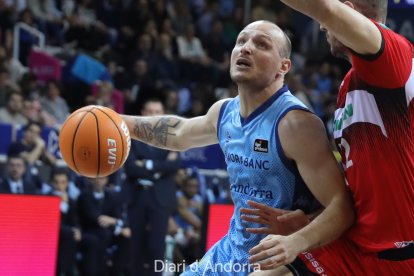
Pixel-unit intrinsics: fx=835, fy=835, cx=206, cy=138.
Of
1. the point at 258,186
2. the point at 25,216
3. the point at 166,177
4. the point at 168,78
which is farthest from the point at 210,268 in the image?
the point at 168,78

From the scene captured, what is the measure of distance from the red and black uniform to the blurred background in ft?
13.1

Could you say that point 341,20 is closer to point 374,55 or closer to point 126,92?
point 374,55

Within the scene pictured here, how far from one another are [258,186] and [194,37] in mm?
11658

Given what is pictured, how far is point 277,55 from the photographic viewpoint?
4.56 meters

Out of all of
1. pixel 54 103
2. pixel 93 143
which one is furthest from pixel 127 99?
pixel 93 143

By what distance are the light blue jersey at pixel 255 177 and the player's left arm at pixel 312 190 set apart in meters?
0.09

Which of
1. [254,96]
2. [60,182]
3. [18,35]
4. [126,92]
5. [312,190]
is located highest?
[18,35]

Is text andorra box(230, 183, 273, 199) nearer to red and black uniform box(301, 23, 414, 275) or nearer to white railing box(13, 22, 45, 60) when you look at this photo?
red and black uniform box(301, 23, 414, 275)

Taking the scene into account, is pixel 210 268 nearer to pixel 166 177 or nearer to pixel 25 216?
pixel 25 216

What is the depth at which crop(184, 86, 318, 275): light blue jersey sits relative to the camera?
169 inches

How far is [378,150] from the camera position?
3760 mm

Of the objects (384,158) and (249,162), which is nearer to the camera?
(384,158)

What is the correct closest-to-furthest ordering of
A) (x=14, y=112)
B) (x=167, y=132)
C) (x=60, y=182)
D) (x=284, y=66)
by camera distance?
(x=284, y=66) → (x=167, y=132) → (x=60, y=182) → (x=14, y=112)

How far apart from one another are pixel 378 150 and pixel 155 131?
183cm
